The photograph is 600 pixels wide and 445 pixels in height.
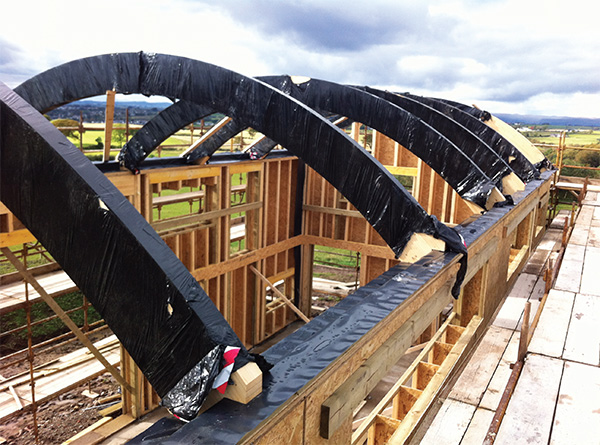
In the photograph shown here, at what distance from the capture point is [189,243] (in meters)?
9.71

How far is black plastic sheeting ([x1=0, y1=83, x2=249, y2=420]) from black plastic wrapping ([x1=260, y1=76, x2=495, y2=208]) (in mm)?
4457

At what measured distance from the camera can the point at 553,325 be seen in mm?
3488

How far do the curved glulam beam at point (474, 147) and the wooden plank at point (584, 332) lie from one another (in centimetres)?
257

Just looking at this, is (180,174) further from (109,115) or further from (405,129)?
(405,129)

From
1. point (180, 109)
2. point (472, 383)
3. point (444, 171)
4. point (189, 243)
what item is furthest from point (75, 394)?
point (472, 383)

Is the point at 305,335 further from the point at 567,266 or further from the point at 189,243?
the point at 189,243

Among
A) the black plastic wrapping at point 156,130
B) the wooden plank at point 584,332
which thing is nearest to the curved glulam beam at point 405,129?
the black plastic wrapping at point 156,130

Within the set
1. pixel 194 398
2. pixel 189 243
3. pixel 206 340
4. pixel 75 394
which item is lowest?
pixel 75 394

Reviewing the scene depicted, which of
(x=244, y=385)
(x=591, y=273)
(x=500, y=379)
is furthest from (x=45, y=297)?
(x=591, y=273)

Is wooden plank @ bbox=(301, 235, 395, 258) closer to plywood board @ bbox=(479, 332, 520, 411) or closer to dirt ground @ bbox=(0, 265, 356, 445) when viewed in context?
dirt ground @ bbox=(0, 265, 356, 445)

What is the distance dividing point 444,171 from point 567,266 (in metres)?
1.80

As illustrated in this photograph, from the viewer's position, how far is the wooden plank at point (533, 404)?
7.55 feet

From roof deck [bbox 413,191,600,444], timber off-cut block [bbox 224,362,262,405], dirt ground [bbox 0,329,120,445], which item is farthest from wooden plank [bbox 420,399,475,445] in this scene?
dirt ground [bbox 0,329,120,445]

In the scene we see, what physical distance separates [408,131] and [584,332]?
11.5 feet
